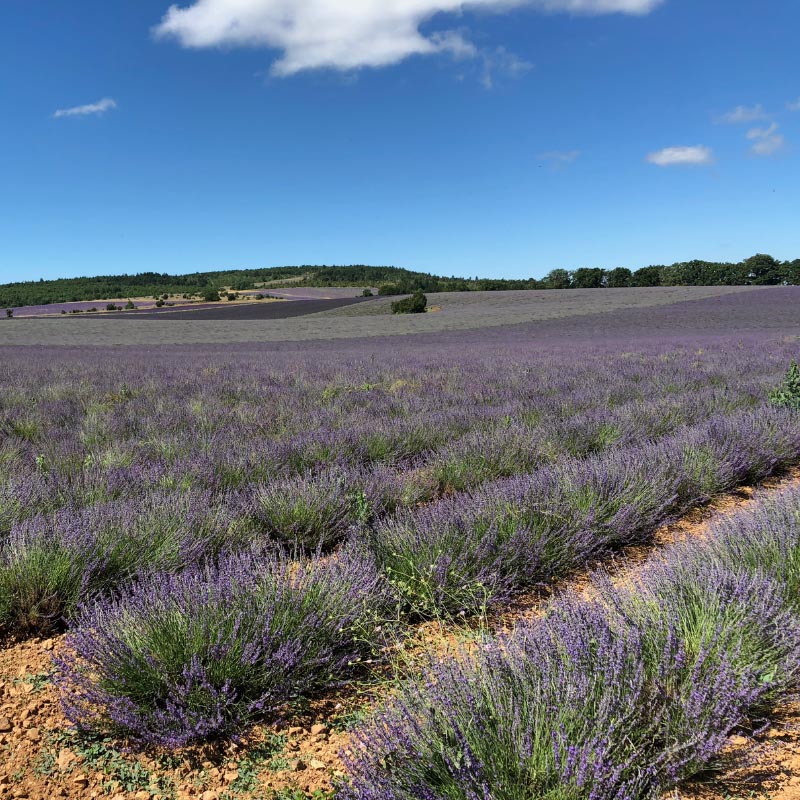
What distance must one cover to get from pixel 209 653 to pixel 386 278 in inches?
4243

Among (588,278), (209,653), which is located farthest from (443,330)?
(588,278)

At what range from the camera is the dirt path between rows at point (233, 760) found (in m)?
1.45

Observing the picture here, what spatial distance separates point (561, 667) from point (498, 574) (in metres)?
1.04

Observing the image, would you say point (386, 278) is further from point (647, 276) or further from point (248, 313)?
point (248, 313)

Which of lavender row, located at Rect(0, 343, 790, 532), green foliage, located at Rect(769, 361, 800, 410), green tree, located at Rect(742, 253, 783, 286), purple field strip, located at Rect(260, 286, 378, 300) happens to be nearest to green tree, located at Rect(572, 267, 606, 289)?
green tree, located at Rect(742, 253, 783, 286)

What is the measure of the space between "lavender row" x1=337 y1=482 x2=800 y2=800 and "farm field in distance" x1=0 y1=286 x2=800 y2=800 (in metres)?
0.01

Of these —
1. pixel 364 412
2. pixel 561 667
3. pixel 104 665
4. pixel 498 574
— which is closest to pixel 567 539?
pixel 498 574

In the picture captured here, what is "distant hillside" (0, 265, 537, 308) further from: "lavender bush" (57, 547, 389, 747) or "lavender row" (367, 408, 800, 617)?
"lavender bush" (57, 547, 389, 747)

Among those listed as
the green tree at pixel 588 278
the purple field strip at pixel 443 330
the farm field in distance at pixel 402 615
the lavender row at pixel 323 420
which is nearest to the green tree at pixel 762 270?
the green tree at pixel 588 278

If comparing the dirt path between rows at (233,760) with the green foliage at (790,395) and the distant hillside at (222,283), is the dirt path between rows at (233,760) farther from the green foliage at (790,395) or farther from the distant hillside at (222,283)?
the distant hillside at (222,283)

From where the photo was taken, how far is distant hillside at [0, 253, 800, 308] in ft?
222

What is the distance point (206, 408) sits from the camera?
6.82 m

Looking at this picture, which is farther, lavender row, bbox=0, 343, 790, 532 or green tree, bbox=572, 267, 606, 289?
green tree, bbox=572, 267, 606, 289

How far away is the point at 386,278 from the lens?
107 m
